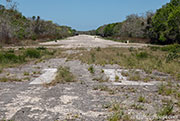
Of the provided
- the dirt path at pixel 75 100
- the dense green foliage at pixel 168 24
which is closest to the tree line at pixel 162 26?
the dense green foliage at pixel 168 24

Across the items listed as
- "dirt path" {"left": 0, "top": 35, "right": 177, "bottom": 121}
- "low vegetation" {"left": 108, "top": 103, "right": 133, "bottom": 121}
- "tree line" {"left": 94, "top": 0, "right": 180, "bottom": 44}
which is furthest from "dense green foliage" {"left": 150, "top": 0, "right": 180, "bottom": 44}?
"low vegetation" {"left": 108, "top": 103, "right": 133, "bottom": 121}

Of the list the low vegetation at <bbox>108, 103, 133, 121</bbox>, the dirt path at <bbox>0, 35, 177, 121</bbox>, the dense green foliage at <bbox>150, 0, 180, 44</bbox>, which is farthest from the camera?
the dense green foliage at <bbox>150, 0, 180, 44</bbox>

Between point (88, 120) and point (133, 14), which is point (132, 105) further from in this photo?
point (133, 14)

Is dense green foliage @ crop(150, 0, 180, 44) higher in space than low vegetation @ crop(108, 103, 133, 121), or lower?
higher

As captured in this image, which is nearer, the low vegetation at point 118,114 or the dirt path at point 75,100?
the low vegetation at point 118,114

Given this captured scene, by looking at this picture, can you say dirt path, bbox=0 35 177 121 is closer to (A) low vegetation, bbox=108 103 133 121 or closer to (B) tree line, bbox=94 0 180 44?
(A) low vegetation, bbox=108 103 133 121

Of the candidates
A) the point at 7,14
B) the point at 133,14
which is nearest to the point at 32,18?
the point at 7,14

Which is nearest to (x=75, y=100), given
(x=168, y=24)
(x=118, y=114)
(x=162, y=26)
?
(x=118, y=114)

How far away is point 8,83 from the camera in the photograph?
696cm

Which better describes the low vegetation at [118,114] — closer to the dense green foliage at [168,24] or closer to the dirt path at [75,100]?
the dirt path at [75,100]

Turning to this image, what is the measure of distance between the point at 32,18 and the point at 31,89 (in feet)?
163

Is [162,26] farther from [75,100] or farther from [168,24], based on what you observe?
[75,100]

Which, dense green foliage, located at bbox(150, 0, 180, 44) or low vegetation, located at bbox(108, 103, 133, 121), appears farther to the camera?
dense green foliage, located at bbox(150, 0, 180, 44)

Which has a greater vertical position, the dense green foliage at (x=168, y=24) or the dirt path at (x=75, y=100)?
the dense green foliage at (x=168, y=24)
